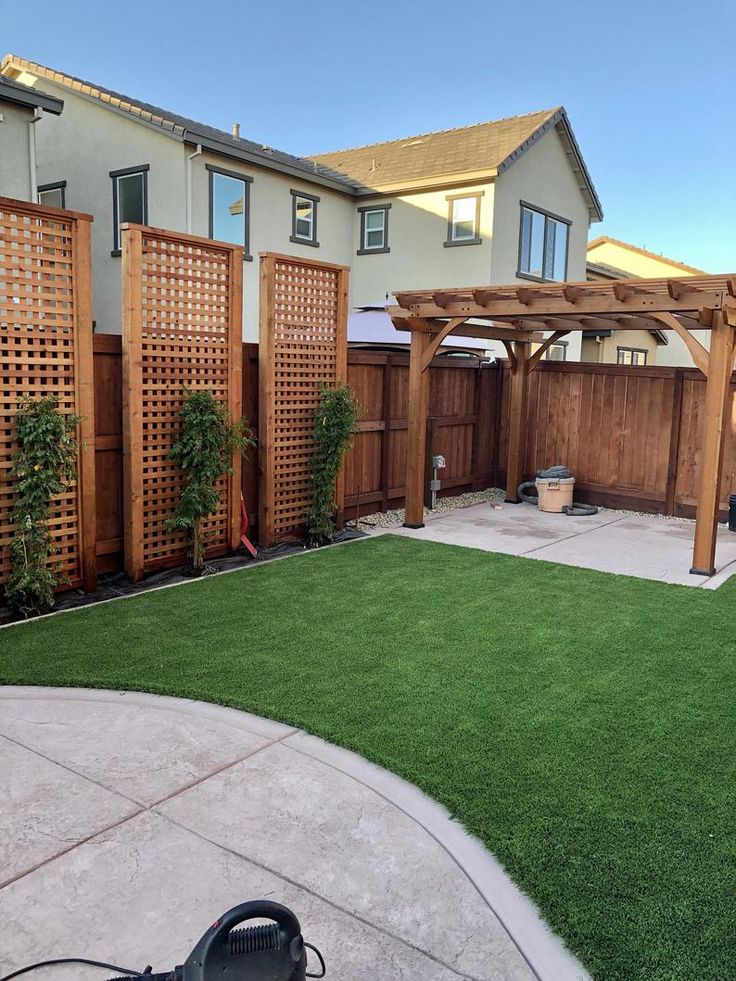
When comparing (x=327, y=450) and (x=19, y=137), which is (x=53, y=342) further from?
(x=19, y=137)

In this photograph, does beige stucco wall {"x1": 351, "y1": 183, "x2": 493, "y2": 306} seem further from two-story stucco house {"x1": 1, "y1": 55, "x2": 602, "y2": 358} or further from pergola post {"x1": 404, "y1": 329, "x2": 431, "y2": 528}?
pergola post {"x1": 404, "y1": 329, "x2": 431, "y2": 528}

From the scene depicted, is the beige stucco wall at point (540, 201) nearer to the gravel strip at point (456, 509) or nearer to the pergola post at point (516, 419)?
the pergola post at point (516, 419)

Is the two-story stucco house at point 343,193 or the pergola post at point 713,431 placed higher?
the two-story stucco house at point 343,193

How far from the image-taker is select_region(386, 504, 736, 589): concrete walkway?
7.48 m

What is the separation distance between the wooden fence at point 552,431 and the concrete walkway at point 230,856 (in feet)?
14.2

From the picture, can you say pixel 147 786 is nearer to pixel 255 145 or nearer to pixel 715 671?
pixel 715 671

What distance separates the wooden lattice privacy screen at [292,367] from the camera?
24.8 ft

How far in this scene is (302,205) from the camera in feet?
50.1

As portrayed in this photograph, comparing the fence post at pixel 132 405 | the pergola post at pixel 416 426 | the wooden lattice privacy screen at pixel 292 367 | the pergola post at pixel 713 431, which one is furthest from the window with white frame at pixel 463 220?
the fence post at pixel 132 405

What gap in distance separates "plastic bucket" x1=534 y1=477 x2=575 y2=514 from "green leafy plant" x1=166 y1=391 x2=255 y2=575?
4952 millimetres

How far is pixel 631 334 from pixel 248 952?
22740 mm

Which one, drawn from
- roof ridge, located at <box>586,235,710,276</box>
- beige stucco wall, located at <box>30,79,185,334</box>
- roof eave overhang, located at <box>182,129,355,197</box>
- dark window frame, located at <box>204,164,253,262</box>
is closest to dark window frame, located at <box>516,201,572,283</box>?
roof eave overhang, located at <box>182,129,355,197</box>

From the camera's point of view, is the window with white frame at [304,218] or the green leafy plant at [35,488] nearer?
the green leafy plant at [35,488]

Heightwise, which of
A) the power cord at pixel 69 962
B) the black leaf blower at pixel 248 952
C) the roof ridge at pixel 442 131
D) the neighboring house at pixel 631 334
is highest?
the roof ridge at pixel 442 131
